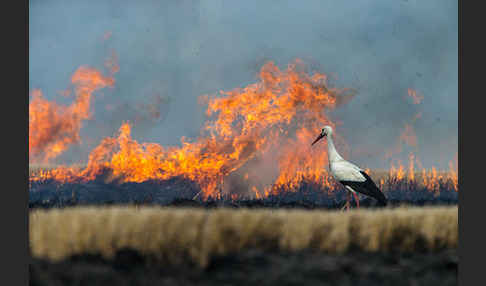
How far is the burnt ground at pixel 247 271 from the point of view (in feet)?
31.7

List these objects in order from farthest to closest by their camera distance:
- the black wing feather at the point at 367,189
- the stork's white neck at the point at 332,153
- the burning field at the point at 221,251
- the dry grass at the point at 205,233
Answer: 1. the stork's white neck at the point at 332,153
2. the black wing feather at the point at 367,189
3. the dry grass at the point at 205,233
4. the burning field at the point at 221,251

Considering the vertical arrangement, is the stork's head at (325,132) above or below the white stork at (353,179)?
above

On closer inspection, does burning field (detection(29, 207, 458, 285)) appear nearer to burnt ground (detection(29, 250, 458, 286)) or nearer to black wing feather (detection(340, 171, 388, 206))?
burnt ground (detection(29, 250, 458, 286))

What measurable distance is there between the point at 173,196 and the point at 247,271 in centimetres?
841

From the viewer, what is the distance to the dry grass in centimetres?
1038

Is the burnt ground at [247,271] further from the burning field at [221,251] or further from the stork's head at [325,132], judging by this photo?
the stork's head at [325,132]

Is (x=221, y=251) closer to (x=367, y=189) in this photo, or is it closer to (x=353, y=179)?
(x=353, y=179)

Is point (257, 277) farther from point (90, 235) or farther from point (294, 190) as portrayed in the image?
point (294, 190)

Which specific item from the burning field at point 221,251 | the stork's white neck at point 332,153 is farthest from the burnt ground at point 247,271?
the stork's white neck at point 332,153

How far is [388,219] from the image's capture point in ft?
39.6

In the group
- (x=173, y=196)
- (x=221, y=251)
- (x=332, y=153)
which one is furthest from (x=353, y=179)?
(x=221, y=251)

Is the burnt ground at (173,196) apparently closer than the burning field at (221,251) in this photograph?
No

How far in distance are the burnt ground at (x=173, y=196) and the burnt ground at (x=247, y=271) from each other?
262 inches

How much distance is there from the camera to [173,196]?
18.1 m
